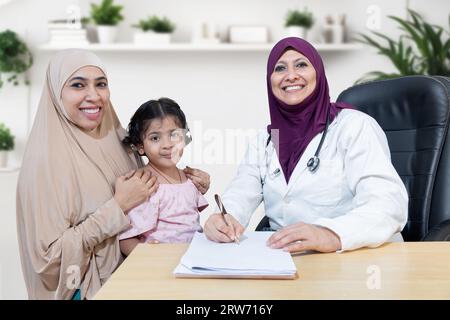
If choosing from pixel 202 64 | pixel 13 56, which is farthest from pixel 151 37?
pixel 13 56

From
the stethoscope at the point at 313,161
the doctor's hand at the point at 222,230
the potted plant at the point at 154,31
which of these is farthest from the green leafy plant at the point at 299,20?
the doctor's hand at the point at 222,230

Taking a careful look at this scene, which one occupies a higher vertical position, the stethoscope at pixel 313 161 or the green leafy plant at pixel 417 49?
the green leafy plant at pixel 417 49

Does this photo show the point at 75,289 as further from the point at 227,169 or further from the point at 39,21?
the point at 39,21

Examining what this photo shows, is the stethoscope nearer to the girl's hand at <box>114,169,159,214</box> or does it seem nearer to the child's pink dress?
the child's pink dress

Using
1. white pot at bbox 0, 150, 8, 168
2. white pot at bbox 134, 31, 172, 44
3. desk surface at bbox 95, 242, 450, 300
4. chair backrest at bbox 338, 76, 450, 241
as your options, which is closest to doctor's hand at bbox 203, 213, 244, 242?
desk surface at bbox 95, 242, 450, 300

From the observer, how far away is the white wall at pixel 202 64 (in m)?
4.32

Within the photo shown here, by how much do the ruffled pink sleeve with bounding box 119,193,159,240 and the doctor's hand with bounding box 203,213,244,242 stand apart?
0.29 metres

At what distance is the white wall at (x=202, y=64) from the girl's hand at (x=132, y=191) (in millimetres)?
2579

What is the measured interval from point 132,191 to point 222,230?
0.37 metres

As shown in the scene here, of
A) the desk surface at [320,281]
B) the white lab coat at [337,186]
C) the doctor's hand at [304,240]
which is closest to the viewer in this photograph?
the desk surface at [320,281]

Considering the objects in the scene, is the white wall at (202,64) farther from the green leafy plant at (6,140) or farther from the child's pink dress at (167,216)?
the child's pink dress at (167,216)

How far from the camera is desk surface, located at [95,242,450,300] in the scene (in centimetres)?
116
